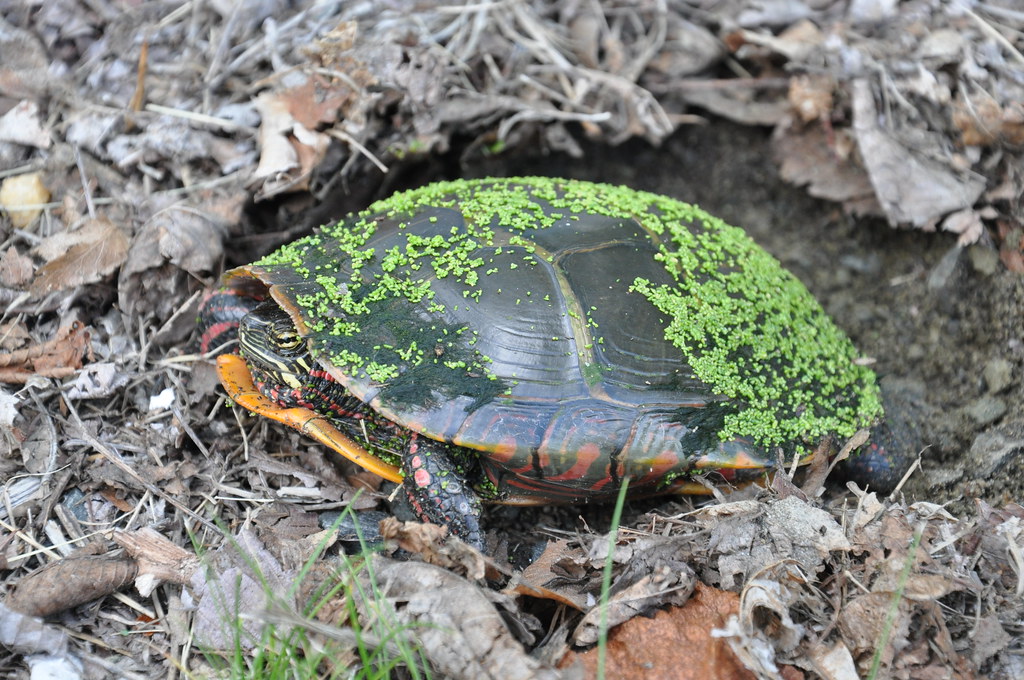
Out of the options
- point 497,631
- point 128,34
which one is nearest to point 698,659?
point 497,631

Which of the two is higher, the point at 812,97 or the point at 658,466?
the point at 812,97

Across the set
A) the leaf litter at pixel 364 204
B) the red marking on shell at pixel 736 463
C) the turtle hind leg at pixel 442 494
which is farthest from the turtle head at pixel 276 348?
the red marking on shell at pixel 736 463

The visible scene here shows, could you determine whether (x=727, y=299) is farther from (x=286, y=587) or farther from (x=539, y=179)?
(x=286, y=587)

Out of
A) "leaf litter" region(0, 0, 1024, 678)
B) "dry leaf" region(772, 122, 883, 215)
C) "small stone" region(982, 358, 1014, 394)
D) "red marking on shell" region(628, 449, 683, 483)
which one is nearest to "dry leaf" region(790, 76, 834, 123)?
"leaf litter" region(0, 0, 1024, 678)

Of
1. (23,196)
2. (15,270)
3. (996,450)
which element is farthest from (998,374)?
(23,196)

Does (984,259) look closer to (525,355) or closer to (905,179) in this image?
(905,179)
